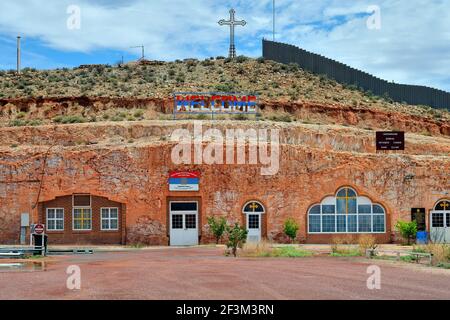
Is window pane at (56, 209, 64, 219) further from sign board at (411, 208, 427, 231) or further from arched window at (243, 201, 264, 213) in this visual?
sign board at (411, 208, 427, 231)

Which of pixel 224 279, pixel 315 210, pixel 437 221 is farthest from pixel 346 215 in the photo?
pixel 224 279

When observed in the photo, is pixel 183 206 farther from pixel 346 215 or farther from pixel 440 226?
pixel 440 226

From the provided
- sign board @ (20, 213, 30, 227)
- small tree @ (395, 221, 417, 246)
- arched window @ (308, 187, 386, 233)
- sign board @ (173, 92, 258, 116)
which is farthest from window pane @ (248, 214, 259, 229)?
sign board @ (20, 213, 30, 227)

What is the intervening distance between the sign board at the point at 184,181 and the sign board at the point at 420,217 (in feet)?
40.4

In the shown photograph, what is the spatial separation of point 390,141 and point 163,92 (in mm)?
21585

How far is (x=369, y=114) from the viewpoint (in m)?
49.9

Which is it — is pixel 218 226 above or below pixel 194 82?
below

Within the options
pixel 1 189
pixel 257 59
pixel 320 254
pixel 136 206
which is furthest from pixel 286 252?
pixel 257 59

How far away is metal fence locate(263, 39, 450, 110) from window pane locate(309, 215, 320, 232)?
2351 cm

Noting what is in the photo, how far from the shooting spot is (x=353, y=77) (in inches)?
2254

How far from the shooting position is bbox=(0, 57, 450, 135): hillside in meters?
49.8

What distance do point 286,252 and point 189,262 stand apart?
519cm

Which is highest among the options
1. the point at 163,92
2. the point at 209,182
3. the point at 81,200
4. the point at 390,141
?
the point at 163,92
